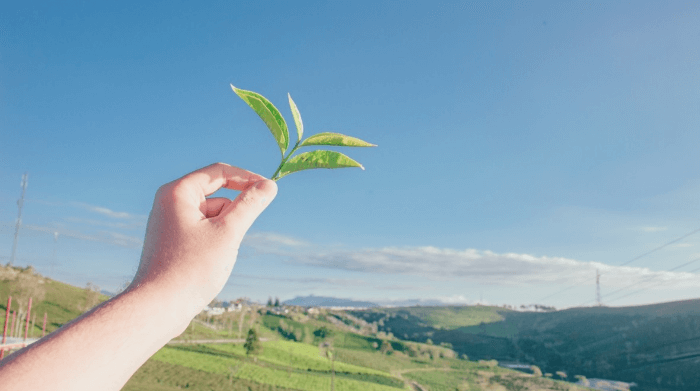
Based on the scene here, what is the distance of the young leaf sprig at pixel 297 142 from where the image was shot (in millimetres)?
2371

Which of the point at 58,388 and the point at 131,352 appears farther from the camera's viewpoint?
the point at 131,352

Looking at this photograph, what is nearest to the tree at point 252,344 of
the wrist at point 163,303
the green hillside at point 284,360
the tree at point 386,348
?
the green hillside at point 284,360

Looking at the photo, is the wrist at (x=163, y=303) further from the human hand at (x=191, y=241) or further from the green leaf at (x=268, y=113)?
the green leaf at (x=268, y=113)

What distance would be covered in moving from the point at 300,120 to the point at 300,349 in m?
124

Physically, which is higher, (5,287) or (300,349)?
(5,287)

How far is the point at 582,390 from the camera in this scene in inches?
4461

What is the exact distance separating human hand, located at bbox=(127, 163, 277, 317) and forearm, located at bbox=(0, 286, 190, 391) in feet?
0.21

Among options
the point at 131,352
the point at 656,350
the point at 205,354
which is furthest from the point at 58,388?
the point at 656,350

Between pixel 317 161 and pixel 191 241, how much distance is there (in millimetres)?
826

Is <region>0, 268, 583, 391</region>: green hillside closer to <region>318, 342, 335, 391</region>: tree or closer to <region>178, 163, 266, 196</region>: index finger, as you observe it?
<region>318, 342, 335, 391</region>: tree

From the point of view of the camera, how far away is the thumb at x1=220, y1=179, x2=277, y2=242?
6.50ft

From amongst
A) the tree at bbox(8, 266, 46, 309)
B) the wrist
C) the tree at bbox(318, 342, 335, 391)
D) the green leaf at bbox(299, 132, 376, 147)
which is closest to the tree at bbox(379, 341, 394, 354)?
the tree at bbox(318, 342, 335, 391)

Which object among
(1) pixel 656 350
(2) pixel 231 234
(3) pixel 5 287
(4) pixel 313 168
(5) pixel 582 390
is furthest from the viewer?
(1) pixel 656 350

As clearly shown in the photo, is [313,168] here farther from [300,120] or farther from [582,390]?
[582,390]
